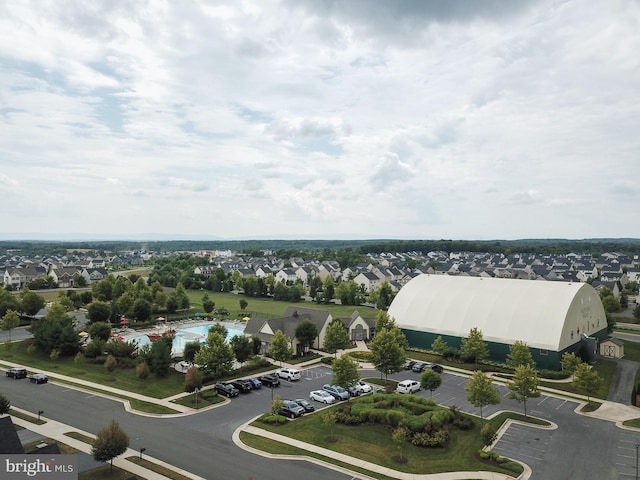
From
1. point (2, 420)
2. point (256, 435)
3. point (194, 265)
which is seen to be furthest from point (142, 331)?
point (194, 265)

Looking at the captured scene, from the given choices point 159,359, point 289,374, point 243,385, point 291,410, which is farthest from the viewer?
point 289,374

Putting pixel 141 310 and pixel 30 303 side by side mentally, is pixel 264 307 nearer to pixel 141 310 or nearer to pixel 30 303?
pixel 141 310

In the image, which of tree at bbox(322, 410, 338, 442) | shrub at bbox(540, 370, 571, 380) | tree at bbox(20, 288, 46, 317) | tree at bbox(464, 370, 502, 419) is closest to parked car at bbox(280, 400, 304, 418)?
tree at bbox(322, 410, 338, 442)

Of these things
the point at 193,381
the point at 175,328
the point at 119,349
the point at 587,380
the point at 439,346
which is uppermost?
the point at 587,380

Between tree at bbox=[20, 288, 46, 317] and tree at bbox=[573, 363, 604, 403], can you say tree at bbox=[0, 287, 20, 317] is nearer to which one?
tree at bbox=[20, 288, 46, 317]

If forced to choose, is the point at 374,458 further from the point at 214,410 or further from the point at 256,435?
the point at 214,410

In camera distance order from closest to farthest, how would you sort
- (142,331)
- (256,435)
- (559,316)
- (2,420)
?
(2,420)
(256,435)
(559,316)
(142,331)

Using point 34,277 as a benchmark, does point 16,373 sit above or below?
below

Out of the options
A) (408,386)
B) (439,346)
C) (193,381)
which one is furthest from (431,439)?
(439,346)
